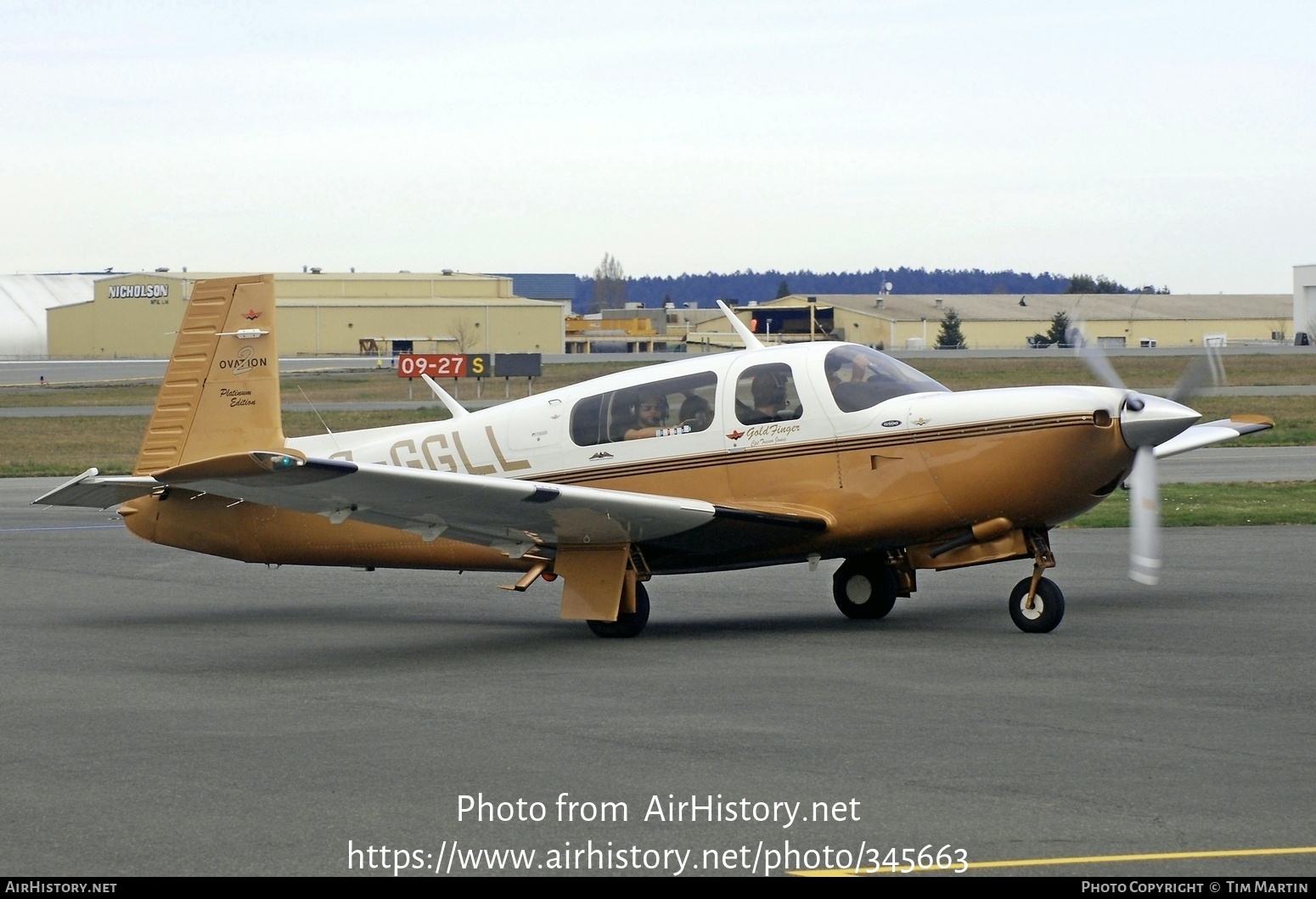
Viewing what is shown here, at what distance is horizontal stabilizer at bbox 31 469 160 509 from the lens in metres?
11.7

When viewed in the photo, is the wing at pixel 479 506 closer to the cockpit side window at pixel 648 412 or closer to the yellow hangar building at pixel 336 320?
the cockpit side window at pixel 648 412

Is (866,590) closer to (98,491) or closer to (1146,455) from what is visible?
(1146,455)

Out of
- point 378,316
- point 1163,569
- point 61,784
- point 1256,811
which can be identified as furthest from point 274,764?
point 378,316

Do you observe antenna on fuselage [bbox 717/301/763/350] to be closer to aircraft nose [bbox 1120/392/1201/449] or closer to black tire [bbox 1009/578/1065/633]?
black tire [bbox 1009/578/1065/633]

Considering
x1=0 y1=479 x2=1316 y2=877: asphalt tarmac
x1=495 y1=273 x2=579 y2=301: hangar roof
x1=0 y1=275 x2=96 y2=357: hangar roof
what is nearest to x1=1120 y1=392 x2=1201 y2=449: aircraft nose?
x1=0 y1=479 x2=1316 y2=877: asphalt tarmac

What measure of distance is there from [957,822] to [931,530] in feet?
17.1

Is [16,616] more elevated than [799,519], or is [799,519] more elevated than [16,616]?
[799,519]

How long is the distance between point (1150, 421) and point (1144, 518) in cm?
68

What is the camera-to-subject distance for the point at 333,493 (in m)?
10.2

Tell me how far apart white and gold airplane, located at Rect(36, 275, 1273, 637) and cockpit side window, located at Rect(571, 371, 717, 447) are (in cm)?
2

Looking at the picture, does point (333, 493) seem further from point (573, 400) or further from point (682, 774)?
point (682, 774)

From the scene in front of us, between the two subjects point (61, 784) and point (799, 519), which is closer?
point (61, 784)

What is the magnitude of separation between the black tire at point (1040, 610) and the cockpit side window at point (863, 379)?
1.69m

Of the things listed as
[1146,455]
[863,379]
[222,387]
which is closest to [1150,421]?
[1146,455]
